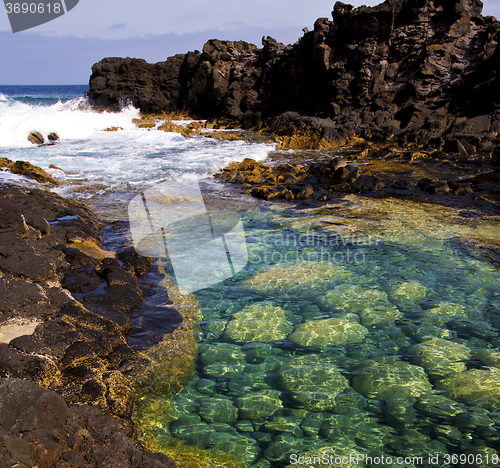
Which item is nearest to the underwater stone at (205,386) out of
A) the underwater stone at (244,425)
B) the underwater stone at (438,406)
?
the underwater stone at (244,425)

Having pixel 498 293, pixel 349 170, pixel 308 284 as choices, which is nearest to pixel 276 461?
pixel 308 284

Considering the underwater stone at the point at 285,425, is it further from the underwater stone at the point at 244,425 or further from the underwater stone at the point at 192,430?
the underwater stone at the point at 192,430

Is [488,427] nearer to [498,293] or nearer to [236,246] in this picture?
[498,293]

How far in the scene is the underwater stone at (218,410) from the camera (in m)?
3.17

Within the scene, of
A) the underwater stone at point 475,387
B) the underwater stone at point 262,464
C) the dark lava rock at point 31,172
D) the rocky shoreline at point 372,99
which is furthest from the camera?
the rocky shoreline at point 372,99

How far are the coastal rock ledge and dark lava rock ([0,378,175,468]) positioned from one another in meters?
20.5

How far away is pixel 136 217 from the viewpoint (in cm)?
937

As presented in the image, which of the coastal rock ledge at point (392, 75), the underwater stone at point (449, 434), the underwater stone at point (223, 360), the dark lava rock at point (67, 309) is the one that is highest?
the coastal rock ledge at point (392, 75)

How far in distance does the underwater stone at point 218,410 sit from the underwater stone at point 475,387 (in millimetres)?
1987

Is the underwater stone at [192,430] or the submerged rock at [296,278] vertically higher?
the submerged rock at [296,278]

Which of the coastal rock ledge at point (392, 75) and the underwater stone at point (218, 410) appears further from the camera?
the coastal rock ledge at point (392, 75)

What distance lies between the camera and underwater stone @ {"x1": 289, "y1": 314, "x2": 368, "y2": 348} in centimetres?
423

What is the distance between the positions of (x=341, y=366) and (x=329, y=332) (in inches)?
24.0

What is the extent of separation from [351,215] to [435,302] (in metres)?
4.58
